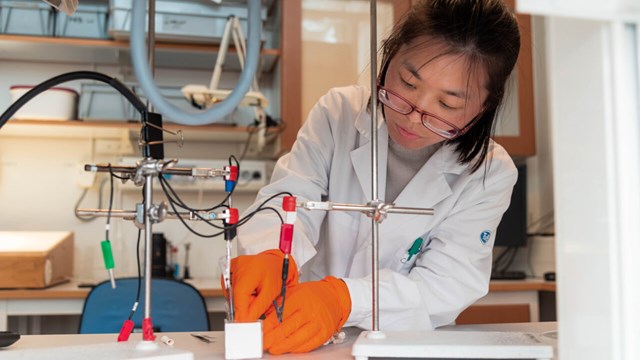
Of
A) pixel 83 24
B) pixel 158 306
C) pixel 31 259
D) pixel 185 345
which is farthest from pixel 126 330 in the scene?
pixel 83 24

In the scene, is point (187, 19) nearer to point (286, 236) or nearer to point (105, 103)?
point (105, 103)

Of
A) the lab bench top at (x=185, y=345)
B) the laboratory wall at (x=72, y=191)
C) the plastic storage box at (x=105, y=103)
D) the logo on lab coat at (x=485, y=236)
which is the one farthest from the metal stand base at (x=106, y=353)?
the laboratory wall at (x=72, y=191)

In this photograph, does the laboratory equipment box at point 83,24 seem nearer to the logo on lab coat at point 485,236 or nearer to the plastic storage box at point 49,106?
the plastic storage box at point 49,106

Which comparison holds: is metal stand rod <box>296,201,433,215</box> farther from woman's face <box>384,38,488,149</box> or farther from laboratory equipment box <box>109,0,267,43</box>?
laboratory equipment box <box>109,0,267,43</box>

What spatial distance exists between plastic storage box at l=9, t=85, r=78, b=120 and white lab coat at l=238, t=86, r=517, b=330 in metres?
1.50

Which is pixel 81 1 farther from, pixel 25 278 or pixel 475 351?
pixel 475 351

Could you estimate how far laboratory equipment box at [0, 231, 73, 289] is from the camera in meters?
2.20

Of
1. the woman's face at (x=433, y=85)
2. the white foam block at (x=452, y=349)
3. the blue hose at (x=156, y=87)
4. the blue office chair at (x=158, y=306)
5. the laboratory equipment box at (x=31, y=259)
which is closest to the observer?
the blue hose at (x=156, y=87)

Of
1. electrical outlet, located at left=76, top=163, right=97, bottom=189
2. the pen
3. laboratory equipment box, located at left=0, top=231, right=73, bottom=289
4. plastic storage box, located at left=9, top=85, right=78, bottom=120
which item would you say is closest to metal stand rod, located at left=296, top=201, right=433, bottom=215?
the pen

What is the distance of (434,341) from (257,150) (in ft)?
7.20

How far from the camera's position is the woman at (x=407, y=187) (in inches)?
36.4

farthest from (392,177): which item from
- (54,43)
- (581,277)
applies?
(54,43)

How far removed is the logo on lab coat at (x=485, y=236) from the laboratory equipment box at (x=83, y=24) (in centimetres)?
194

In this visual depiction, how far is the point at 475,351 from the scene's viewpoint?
28.2 inches
